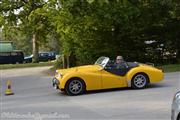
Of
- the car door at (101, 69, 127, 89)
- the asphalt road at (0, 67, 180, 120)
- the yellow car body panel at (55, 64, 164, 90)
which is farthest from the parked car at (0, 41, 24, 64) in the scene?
the car door at (101, 69, 127, 89)

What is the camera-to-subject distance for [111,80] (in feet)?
→ 50.4

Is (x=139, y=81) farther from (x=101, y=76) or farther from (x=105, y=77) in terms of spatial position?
(x=101, y=76)

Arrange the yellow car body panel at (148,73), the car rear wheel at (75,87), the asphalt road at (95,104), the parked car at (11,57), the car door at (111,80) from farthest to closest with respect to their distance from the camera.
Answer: the parked car at (11,57)
the yellow car body panel at (148,73)
the car door at (111,80)
the car rear wheel at (75,87)
the asphalt road at (95,104)

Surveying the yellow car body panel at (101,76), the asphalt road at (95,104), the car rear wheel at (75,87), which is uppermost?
the yellow car body panel at (101,76)

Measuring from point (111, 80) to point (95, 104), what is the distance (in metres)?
2.87

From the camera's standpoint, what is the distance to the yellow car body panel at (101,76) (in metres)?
15.0

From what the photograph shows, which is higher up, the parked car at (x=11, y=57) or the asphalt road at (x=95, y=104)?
the parked car at (x=11, y=57)

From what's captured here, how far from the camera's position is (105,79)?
15.3 meters

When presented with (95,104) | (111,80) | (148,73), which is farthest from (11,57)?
(95,104)

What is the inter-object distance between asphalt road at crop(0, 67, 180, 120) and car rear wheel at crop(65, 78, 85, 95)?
0.24 metres

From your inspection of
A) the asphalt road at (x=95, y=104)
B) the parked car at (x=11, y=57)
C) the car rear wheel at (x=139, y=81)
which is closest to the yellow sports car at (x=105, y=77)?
the car rear wheel at (x=139, y=81)

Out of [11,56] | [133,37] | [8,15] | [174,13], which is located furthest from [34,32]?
[11,56]

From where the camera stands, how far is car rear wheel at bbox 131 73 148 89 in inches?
609

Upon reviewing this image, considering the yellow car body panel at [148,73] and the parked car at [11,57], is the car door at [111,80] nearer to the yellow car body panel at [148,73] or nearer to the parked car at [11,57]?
the yellow car body panel at [148,73]
